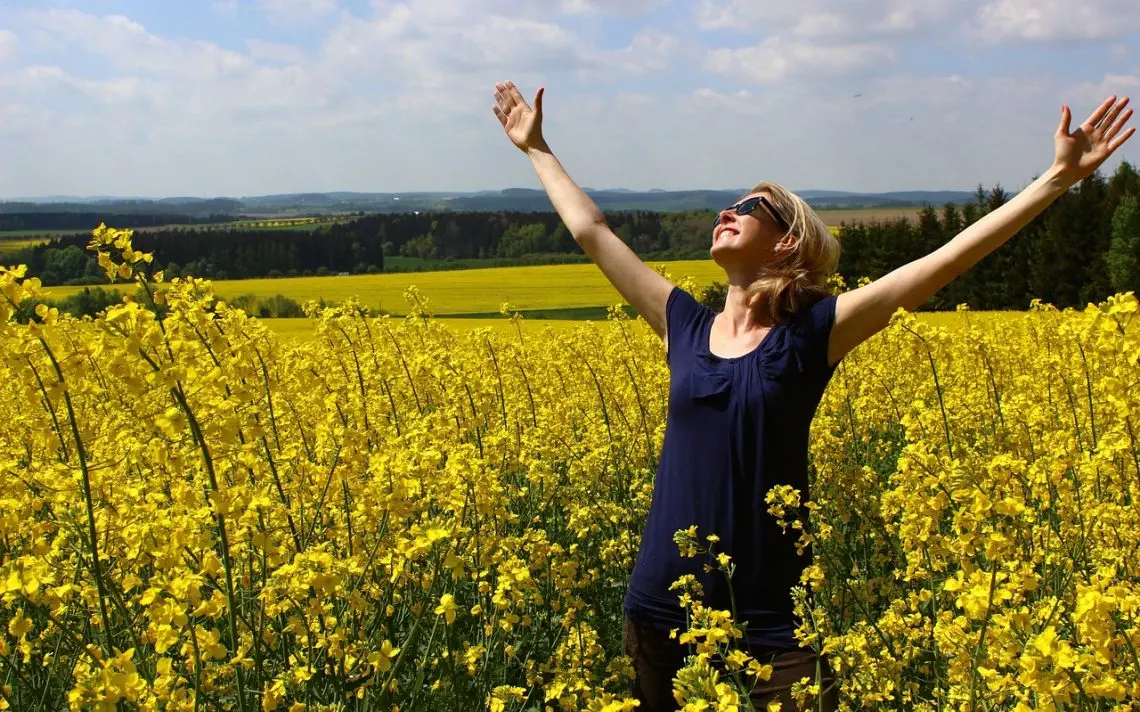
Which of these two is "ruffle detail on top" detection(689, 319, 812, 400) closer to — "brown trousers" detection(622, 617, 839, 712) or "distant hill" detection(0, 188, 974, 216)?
"brown trousers" detection(622, 617, 839, 712)

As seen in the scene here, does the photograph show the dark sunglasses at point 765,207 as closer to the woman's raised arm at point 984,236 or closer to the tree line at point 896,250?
the woman's raised arm at point 984,236

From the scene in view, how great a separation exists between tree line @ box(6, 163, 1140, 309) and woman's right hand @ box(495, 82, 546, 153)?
778 inches

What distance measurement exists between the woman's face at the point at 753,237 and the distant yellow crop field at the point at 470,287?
66.7 feet

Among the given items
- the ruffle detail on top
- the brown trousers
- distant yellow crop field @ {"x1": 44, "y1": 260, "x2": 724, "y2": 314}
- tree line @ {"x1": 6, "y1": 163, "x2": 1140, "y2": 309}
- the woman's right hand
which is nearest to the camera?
the brown trousers

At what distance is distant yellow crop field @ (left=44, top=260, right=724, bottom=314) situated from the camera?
26.6 metres

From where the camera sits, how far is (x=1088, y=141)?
2791 mm

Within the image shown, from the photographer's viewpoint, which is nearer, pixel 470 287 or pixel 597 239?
pixel 597 239

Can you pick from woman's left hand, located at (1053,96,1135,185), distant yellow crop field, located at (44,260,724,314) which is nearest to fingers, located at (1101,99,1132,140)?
woman's left hand, located at (1053,96,1135,185)

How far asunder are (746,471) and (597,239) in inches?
37.4

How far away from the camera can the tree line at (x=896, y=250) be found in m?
26.9

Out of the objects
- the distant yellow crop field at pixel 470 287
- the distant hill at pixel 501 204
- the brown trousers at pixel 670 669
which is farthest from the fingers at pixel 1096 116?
the distant hill at pixel 501 204

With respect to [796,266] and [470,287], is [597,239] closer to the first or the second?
[796,266]

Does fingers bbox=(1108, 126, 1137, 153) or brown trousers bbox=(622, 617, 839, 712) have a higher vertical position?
fingers bbox=(1108, 126, 1137, 153)

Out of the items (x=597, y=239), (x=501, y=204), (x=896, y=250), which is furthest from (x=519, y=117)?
(x=501, y=204)
